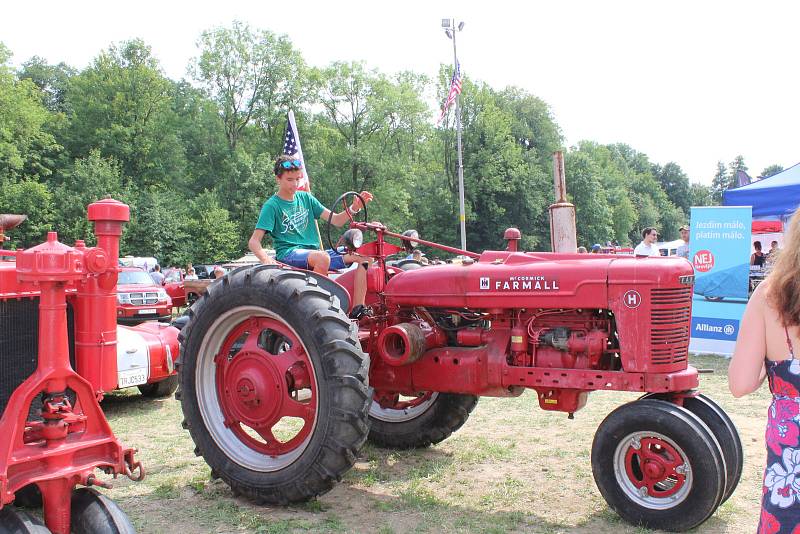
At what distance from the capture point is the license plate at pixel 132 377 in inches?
231

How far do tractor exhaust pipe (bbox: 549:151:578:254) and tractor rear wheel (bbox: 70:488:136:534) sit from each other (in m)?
4.69

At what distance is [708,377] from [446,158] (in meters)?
33.2

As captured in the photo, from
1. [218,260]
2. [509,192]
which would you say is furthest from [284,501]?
[509,192]

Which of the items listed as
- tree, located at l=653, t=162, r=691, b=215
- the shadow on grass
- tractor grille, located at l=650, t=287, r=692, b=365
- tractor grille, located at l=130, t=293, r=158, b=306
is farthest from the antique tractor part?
tree, located at l=653, t=162, r=691, b=215

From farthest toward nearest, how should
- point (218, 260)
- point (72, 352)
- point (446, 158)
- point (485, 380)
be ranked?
point (446, 158)
point (218, 260)
point (485, 380)
point (72, 352)

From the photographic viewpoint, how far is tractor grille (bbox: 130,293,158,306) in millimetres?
12977

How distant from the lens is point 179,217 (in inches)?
1192

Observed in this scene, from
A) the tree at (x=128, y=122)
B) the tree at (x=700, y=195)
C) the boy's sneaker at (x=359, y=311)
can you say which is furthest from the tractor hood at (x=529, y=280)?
the tree at (x=700, y=195)

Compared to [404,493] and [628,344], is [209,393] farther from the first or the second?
[628,344]

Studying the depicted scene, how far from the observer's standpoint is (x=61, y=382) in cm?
265

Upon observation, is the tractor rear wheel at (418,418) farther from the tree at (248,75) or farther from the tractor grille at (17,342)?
the tree at (248,75)

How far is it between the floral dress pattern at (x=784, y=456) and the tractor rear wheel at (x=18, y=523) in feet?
7.84

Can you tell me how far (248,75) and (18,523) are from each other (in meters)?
34.9

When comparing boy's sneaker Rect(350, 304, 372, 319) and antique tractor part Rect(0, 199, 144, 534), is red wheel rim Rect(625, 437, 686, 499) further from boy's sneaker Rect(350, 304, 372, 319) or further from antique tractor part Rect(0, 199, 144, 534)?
antique tractor part Rect(0, 199, 144, 534)
